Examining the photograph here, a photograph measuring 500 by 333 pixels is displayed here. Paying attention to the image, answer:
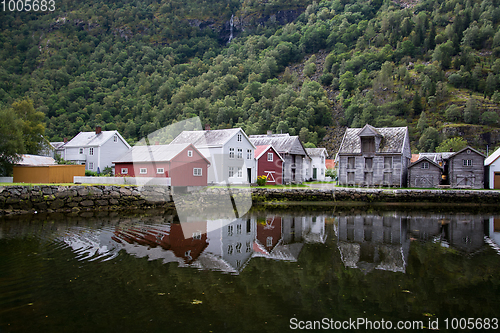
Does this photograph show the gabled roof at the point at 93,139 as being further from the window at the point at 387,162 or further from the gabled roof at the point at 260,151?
the window at the point at 387,162

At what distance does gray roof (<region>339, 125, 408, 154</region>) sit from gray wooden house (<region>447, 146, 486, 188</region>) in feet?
23.5

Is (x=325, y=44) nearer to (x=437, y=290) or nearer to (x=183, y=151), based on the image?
(x=183, y=151)

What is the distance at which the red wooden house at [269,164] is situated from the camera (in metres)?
46.6

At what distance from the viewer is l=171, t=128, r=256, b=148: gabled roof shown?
4247 centimetres

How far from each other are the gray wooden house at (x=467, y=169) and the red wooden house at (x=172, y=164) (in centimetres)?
3219

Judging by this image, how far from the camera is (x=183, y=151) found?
36.8m

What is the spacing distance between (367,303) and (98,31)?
8092 inches

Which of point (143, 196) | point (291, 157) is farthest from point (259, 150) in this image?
point (143, 196)

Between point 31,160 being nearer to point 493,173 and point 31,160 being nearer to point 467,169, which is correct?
point 467,169

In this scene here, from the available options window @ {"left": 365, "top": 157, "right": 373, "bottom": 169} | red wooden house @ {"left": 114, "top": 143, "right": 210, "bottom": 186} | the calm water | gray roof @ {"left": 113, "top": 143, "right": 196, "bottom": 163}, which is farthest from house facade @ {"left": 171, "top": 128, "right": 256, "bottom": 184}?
the calm water

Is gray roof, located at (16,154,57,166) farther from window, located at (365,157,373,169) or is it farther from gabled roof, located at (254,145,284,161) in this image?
window, located at (365,157,373,169)
